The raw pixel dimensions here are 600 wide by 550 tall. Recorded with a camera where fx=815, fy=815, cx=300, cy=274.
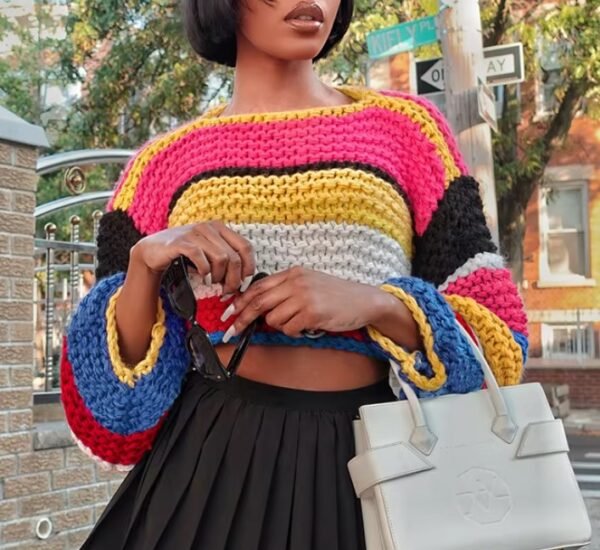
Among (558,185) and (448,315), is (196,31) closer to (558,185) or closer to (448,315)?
(448,315)

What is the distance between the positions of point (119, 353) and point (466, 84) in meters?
3.01

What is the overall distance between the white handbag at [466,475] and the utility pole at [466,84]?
9.30 feet

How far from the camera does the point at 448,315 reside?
120cm

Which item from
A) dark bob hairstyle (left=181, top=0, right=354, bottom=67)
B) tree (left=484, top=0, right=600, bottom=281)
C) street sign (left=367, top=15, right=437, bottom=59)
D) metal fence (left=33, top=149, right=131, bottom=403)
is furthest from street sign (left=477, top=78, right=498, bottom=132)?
tree (left=484, top=0, right=600, bottom=281)

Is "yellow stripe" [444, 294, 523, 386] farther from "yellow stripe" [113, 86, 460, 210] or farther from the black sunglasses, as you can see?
the black sunglasses

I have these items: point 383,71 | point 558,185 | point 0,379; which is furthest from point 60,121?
point 0,379

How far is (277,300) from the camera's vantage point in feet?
3.54

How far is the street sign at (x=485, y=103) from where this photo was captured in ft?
12.5

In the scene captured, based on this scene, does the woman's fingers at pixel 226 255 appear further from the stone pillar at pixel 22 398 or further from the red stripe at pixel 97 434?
the stone pillar at pixel 22 398

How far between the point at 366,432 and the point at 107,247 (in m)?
0.65

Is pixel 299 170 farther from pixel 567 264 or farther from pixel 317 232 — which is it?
pixel 567 264

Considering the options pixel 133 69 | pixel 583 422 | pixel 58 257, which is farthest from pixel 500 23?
pixel 58 257

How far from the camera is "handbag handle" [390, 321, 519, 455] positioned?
1.06m

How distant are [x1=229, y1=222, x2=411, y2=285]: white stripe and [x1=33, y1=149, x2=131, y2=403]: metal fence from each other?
266cm
